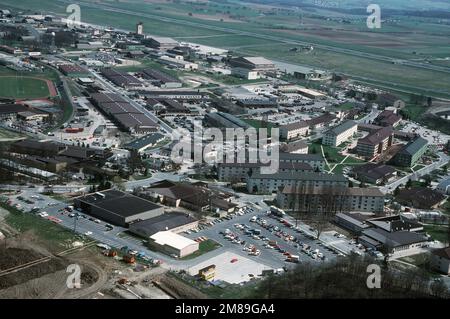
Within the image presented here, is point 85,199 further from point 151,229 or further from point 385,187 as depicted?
point 385,187

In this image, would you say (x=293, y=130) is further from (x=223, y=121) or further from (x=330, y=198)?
(x=330, y=198)

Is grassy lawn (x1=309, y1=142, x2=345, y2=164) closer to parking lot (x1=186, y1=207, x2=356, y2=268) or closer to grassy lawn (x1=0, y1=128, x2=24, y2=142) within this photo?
parking lot (x1=186, y1=207, x2=356, y2=268)

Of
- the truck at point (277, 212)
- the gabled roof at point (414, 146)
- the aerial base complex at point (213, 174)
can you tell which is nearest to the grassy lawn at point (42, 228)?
the aerial base complex at point (213, 174)

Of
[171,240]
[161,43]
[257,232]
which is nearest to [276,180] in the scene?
[257,232]

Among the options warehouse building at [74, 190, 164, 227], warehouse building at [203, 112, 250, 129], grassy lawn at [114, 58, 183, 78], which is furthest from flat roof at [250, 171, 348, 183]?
grassy lawn at [114, 58, 183, 78]

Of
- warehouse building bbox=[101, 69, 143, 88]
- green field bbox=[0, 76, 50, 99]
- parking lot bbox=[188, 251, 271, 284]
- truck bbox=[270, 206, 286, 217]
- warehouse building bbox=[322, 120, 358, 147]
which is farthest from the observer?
warehouse building bbox=[101, 69, 143, 88]

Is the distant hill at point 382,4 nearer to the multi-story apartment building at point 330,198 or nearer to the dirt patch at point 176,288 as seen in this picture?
the multi-story apartment building at point 330,198
